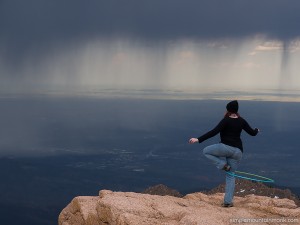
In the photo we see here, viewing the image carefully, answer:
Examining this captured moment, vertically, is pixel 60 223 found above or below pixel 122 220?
below

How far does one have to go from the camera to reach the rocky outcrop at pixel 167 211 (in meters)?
17.3

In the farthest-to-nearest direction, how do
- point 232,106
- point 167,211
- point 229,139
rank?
point 167,211 < point 229,139 < point 232,106

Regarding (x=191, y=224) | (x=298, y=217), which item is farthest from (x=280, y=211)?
(x=191, y=224)

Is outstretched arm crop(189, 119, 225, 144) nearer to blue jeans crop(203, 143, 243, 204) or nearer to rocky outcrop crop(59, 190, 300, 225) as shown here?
blue jeans crop(203, 143, 243, 204)

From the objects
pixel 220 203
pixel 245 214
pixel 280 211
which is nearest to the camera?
pixel 245 214

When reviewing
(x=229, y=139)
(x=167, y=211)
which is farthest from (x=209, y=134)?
(x=167, y=211)

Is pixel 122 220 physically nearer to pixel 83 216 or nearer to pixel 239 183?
pixel 83 216

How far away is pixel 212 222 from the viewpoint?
54.2 ft

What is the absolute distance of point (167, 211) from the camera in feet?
60.2

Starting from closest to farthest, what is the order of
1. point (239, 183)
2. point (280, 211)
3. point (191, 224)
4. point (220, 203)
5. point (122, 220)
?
point (191, 224)
point (122, 220)
point (280, 211)
point (220, 203)
point (239, 183)

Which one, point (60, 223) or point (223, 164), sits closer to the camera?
point (223, 164)

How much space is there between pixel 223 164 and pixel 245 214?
2.77 meters

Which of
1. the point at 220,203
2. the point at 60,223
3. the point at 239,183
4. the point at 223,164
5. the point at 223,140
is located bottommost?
the point at 239,183

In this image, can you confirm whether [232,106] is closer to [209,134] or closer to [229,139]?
[229,139]
